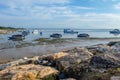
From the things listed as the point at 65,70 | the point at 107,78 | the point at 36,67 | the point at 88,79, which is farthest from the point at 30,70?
the point at 107,78

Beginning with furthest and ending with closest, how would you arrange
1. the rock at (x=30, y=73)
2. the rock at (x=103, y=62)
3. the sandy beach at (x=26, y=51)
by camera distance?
the sandy beach at (x=26, y=51) < the rock at (x=103, y=62) < the rock at (x=30, y=73)

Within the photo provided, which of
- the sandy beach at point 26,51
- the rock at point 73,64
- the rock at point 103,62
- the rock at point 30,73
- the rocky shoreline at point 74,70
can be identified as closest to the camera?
the rocky shoreline at point 74,70

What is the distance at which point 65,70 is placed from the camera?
16297mm

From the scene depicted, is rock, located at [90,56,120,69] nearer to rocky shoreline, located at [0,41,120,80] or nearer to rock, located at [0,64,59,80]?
rocky shoreline, located at [0,41,120,80]

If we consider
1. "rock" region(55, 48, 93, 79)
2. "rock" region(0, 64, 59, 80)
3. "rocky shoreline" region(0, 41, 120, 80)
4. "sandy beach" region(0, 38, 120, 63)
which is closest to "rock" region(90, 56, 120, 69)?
"rocky shoreline" region(0, 41, 120, 80)

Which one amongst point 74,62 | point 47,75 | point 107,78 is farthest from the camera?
point 74,62

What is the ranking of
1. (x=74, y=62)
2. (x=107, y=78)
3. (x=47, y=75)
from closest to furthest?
(x=107, y=78)
(x=47, y=75)
(x=74, y=62)

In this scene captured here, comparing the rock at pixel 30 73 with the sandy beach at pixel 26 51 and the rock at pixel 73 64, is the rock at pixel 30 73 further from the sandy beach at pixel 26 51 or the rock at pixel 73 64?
the sandy beach at pixel 26 51

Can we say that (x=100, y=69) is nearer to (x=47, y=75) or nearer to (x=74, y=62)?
(x=74, y=62)

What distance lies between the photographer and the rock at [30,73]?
15.4m

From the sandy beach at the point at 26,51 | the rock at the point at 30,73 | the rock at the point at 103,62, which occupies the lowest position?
the sandy beach at the point at 26,51

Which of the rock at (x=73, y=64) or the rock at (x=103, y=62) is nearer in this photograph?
the rock at (x=73, y=64)

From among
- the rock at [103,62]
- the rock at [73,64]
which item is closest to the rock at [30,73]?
the rock at [73,64]

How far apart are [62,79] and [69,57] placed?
9.23 ft
